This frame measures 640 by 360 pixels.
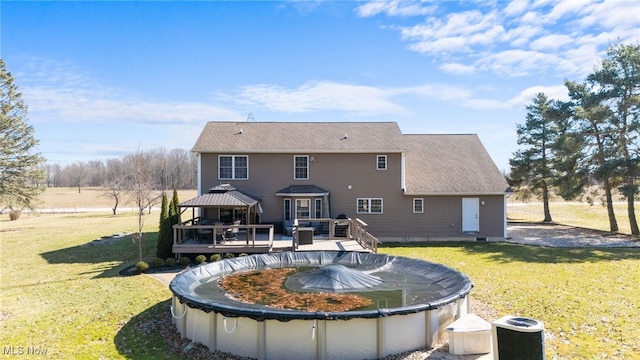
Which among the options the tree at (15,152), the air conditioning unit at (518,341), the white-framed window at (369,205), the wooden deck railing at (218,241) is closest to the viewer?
the air conditioning unit at (518,341)

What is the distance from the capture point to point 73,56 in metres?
16.8

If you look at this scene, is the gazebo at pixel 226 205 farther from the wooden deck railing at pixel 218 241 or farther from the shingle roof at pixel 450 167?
the shingle roof at pixel 450 167

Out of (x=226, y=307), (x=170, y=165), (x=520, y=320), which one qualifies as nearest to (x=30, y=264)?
(x=226, y=307)

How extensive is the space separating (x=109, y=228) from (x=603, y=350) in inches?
1052

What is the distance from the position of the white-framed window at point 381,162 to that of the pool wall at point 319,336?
13.0 meters

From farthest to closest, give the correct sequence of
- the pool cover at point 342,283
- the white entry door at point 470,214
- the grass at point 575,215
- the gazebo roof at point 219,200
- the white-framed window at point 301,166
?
1. the grass at point 575,215
2. the white entry door at point 470,214
3. the white-framed window at point 301,166
4. the gazebo roof at point 219,200
5. the pool cover at point 342,283

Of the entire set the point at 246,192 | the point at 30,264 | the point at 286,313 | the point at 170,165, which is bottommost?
the point at 30,264

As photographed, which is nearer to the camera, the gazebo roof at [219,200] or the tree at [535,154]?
the gazebo roof at [219,200]

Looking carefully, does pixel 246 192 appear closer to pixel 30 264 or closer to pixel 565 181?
pixel 30 264

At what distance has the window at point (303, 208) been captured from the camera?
18.3 m

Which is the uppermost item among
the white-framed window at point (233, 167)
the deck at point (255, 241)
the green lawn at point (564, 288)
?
the white-framed window at point (233, 167)

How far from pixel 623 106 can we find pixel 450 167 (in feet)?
32.0

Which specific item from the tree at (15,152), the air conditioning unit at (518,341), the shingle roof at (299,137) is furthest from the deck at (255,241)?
the tree at (15,152)

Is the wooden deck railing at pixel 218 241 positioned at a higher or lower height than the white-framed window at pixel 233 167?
lower
